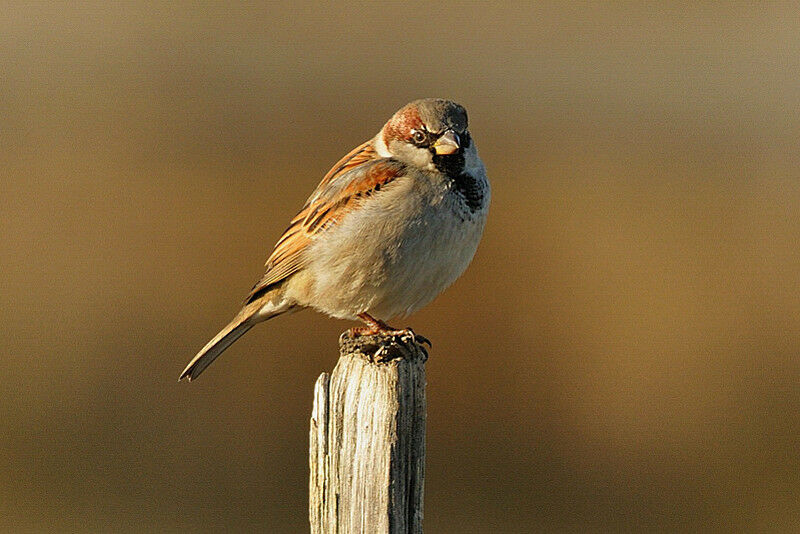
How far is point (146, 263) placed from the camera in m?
7.05

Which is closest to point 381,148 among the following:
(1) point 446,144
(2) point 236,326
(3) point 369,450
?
(1) point 446,144

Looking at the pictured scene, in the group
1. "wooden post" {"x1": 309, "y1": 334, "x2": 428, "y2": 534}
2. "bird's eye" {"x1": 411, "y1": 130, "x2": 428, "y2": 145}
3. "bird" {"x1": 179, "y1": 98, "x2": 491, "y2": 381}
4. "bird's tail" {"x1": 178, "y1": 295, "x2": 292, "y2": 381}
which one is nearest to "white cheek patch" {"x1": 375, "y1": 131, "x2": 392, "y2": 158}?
"bird" {"x1": 179, "y1": 98, "x2": 491, "y2": 381}

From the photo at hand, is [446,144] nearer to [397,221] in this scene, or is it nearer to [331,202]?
[397,221]

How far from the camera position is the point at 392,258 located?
371 cm

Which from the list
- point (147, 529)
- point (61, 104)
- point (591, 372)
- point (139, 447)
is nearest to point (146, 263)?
point (139, 447)

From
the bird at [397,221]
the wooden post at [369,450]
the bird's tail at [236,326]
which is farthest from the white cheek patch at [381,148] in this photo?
the wooden post at [369,450]

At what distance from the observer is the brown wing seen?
3.83m

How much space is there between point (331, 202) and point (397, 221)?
1.14 feet

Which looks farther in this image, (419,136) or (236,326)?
(236,326)

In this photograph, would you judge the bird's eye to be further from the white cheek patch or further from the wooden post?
the wooden post

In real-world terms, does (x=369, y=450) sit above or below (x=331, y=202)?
below

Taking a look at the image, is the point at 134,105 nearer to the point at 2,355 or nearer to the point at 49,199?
the point at 49,199

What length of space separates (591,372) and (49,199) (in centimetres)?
380

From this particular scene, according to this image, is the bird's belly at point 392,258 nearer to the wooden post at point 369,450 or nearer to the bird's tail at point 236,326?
the bird's tail at point 236,326
